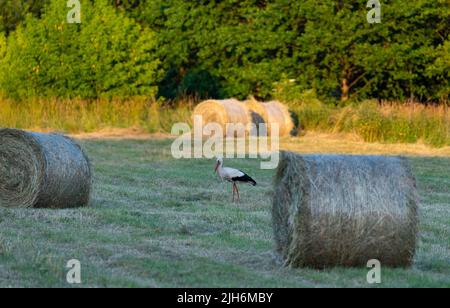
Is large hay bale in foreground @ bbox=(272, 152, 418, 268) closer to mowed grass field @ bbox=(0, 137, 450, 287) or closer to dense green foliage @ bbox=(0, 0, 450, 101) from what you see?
mowed grass field @ bbox=(0, 137, 450, 287)

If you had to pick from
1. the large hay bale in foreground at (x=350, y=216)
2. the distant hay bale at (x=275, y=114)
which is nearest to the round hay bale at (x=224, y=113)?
the distant hay bale at (x=275, y=114)

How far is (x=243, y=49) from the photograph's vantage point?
117ft

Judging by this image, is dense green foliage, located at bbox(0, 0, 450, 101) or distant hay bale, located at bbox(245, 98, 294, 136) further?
dense green foliage, located at bbox(0, 0, 450, 101)

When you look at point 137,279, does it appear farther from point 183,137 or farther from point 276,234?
point 183,137

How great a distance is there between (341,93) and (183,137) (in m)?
12.0

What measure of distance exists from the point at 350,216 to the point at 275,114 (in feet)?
60.7

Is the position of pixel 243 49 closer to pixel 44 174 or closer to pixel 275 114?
pixel 275 114

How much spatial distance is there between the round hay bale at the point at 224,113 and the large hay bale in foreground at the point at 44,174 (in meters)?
13.2

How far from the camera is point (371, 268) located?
9.05m

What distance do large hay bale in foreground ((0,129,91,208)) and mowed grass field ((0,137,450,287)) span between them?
35 cm

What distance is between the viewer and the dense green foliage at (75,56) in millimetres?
32719

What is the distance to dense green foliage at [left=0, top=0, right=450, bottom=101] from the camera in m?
33.1

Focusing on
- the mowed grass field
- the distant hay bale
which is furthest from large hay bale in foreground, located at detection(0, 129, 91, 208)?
the distant hay bale

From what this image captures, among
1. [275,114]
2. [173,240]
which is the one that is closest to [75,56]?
[275,114]
